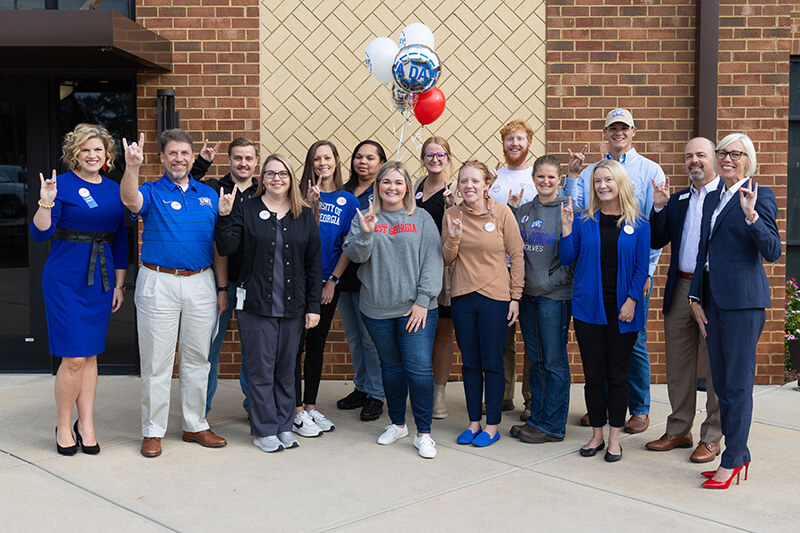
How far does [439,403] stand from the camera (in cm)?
563

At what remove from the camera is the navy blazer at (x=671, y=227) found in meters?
4.74

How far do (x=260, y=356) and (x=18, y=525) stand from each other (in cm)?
161

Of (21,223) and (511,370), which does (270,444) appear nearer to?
(511,370)

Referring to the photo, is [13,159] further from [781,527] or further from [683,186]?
[781,527]

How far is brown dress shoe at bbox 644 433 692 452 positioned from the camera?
4.82 metres

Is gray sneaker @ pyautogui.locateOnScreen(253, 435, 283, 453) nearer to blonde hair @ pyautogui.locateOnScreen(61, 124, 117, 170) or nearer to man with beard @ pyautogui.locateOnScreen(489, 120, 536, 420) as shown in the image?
man with beard @ pyautogui.locateOnScreen(489, 120, 536, 420)

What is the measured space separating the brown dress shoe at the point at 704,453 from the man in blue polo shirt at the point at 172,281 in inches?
113

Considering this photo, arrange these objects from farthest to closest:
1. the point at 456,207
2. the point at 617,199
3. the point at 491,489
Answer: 1. the point at 456,207
2. the point at 617,199
3. the point at 491,489

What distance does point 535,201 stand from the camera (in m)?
5.07

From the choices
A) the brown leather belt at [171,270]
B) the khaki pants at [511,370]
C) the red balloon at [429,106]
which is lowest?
the khaki pants at [511,370]

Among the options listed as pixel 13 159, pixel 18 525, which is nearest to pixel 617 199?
pixel 18 525

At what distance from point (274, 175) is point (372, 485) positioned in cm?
192

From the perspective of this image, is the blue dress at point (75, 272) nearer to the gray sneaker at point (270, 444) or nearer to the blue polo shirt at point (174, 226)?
the blue polo shirt at point (174, 226)

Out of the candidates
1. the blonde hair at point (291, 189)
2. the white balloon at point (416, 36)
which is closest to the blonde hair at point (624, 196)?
the blonde hair at point (291, 189)
